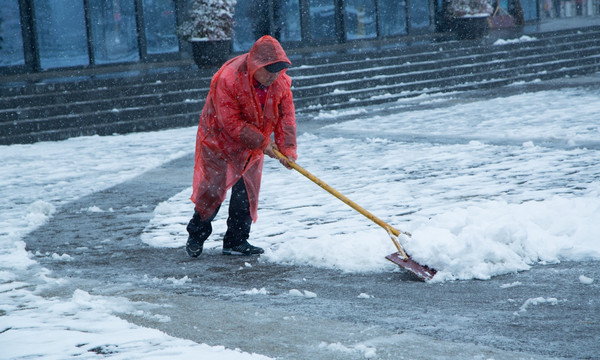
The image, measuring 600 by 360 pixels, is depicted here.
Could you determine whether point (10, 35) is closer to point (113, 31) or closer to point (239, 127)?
point (113, 31)

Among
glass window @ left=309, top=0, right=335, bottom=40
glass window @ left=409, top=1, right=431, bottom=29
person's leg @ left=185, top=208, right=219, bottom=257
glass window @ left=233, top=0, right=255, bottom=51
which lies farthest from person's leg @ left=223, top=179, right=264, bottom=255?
glass window @ left=409, top=1, right=431, bottom=29

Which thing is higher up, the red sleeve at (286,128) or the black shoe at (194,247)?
the red sleeve at (286,128)

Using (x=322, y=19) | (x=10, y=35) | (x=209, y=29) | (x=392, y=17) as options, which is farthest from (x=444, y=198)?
(x=392, y=17)

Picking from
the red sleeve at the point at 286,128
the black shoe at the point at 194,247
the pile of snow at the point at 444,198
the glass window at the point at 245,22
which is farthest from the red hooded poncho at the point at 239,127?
the glass window at the point at 245,22

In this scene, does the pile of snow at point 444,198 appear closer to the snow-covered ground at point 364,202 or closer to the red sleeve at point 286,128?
the snow-covered ground at point 364,202

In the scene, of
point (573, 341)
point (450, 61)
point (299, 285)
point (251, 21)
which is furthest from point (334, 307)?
point (251, 21)

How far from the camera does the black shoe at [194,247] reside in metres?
5.12

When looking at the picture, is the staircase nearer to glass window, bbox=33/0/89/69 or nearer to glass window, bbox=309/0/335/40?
glass window, bbox=33/0/89/69

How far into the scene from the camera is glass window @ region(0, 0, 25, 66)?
606 inches

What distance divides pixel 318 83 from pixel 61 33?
566 centimetres

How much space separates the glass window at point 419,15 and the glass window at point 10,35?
10.7 metres

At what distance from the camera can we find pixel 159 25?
56.6 ft

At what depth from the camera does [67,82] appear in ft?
42.6

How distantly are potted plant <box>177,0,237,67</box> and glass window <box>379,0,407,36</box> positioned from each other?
24.7 ft
